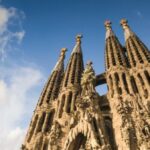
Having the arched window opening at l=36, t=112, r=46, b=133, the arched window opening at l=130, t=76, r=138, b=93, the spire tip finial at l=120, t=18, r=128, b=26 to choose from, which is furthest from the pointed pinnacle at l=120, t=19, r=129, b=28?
the arched window opening at l=36, t=112, r=46, b=133

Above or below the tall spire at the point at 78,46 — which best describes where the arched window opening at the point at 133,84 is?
below

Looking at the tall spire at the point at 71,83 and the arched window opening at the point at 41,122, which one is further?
the tall spire at the point at 71,83

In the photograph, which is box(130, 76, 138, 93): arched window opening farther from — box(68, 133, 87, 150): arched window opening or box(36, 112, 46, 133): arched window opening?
box(36, 112, 46, 133): arched window opening

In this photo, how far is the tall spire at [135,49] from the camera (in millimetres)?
31355

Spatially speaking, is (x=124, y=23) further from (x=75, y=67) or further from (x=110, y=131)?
(x=110, y=131)

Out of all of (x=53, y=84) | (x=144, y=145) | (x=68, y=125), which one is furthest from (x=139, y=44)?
(x=144, y=145)

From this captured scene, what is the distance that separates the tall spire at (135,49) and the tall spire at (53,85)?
10219 mm

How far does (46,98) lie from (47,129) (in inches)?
217

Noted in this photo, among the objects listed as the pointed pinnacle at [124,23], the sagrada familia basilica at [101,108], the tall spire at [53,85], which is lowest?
the sagrada familia basilica at [101,108]

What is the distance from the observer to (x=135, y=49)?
3412cm

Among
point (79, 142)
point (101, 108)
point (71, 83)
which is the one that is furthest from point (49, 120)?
point (79, 142)

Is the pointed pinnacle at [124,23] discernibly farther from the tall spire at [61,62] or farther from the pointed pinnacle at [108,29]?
the tall spire at [61,62]

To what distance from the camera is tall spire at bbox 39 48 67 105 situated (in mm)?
34381

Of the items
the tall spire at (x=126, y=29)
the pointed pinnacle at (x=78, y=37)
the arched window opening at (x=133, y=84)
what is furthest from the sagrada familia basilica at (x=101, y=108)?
the pointed pinnacle at (x=78, y=37)
